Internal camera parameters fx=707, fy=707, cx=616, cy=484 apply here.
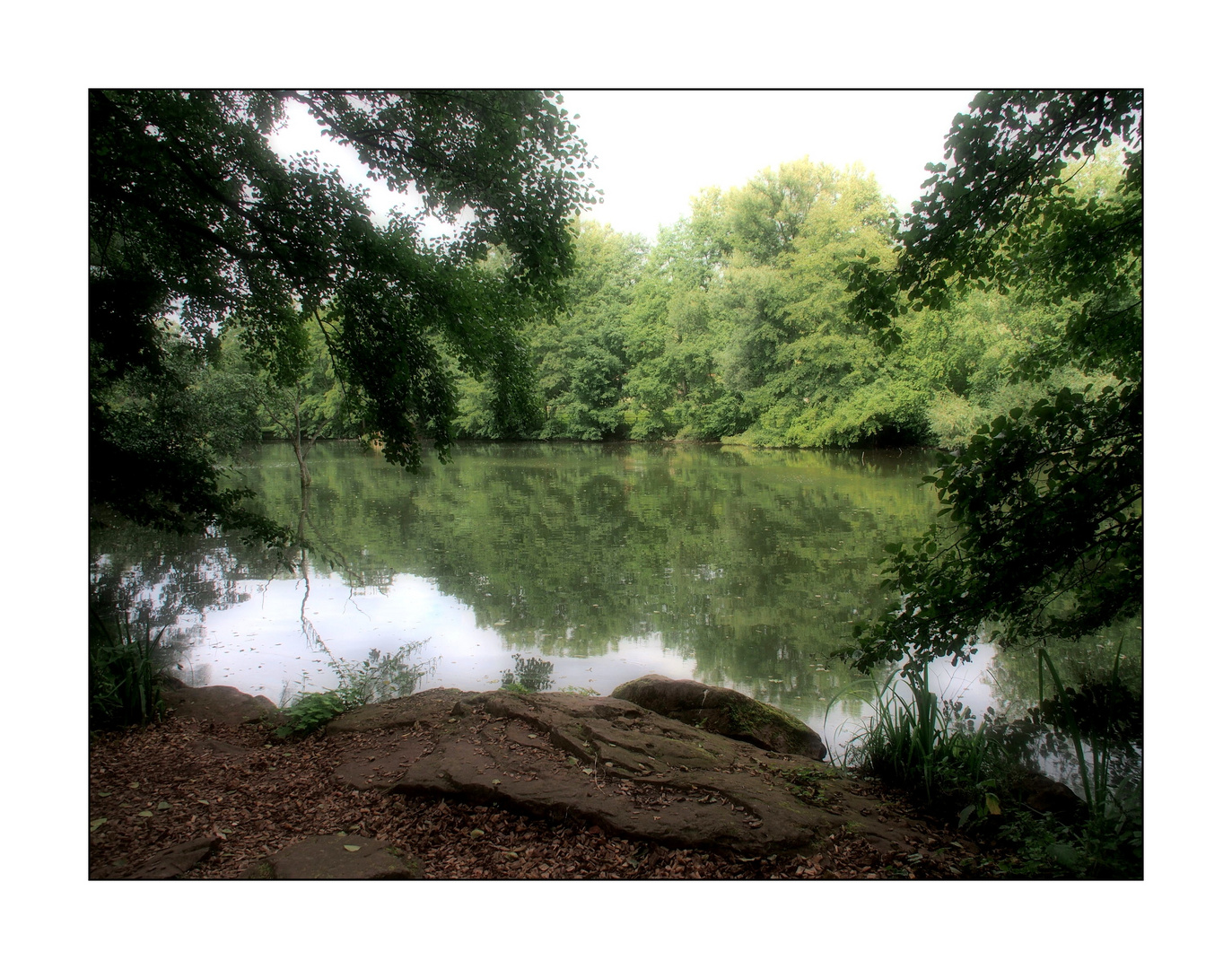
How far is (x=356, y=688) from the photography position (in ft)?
15.9

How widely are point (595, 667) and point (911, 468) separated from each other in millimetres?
12932

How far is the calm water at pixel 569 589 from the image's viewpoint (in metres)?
5.45

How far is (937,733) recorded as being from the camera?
345 cm

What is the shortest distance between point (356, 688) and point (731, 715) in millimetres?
2588

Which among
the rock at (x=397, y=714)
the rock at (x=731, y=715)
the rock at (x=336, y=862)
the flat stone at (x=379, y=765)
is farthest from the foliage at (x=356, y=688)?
the rock at (x=731, y=715)

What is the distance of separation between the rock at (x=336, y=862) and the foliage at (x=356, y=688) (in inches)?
53.4

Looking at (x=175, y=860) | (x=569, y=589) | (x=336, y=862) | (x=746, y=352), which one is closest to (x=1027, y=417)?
(x=336, y=862)

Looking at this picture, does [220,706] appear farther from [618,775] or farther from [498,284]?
[498,284]

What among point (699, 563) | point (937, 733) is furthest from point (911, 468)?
point (937, 733)

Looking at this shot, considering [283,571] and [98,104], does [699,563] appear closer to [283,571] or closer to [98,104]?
[283,571]

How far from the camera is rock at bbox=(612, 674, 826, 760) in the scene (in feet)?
12.7

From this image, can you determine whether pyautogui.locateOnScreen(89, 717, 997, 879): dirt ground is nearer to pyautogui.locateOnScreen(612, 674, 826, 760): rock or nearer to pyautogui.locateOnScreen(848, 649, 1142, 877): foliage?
pyautogui.locateOnScreen(848, 649, 1142, 877): foliage

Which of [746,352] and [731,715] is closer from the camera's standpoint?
[731,715]

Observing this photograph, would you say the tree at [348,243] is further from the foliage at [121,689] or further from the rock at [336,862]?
the rock at [336,862]
